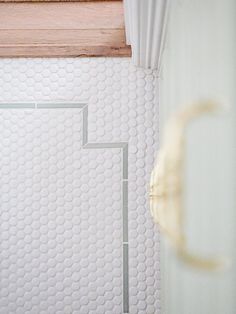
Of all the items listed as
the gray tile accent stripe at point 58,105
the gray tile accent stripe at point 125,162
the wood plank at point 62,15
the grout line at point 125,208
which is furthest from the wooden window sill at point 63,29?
the grout line at point 125,208

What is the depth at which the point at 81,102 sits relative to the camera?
213 centimetres

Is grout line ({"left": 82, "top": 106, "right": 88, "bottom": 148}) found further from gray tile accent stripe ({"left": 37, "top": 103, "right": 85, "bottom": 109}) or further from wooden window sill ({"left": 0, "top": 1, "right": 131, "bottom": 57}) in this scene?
wooden window sill ({"left": 0, "top": 1, "right": 131, "bottom": 57})

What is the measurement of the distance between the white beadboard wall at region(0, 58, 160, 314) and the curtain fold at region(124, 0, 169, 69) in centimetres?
21

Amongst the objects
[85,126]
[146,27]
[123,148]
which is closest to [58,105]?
[85,126]

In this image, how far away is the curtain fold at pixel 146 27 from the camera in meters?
1.36

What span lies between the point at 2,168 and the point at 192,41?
1496 mm

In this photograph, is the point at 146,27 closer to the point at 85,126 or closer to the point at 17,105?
the point at 85,126

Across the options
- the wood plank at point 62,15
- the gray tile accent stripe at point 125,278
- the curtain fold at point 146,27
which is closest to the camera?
the curtain fold at point 146,27

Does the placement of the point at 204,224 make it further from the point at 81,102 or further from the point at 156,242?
the point at 81,102

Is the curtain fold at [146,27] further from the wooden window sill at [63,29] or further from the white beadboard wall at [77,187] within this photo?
the white beadboard wall at [77,187]

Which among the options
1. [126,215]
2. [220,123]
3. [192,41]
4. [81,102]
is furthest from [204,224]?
[81,102]

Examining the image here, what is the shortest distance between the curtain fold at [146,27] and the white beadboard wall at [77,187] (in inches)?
8.4

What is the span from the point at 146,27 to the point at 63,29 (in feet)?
1.58

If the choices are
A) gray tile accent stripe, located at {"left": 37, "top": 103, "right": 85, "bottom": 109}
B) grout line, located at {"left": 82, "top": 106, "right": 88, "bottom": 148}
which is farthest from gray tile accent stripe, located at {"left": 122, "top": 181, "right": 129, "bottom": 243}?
gray tile accent stripe, located at {"left": 37, "top": 103, "right": 85, "bottom": 109}
